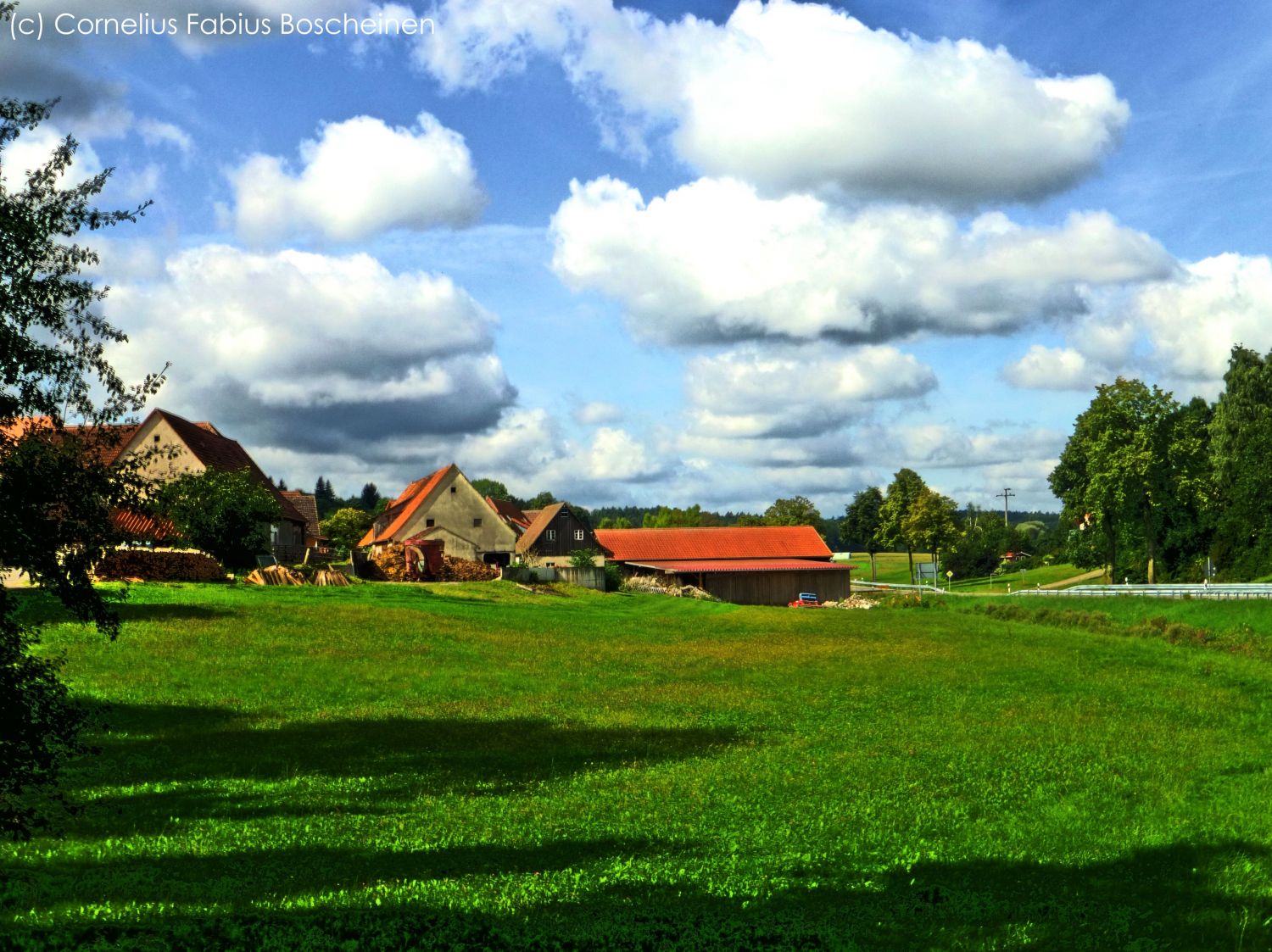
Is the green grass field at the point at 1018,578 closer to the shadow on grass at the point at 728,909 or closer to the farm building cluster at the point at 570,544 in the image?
the farm building cluster at the point at 570,544

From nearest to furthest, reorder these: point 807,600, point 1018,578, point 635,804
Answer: point 635,804, point 807,600, point 1018,578

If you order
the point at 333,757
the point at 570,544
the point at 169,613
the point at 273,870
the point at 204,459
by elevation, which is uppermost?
the point at 204,459

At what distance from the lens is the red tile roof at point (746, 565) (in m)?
99.6

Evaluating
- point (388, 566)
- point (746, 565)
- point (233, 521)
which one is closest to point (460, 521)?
point (388, 566)

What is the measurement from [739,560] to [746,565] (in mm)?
4447

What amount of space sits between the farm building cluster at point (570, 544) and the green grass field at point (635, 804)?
5198 centimetres

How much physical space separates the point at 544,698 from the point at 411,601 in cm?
2845

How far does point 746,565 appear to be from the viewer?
105750 millimetres

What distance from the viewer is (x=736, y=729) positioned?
23.2 metres

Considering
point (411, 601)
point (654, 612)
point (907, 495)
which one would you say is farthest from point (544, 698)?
point (907, 495)

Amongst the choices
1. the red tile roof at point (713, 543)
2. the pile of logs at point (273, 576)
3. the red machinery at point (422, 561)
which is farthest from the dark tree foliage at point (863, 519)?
the pile of logs at point (273, 576)

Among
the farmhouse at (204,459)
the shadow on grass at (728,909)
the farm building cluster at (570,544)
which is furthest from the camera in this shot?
the farm building cluster at (570,544)

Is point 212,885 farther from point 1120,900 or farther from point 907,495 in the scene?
point 907,495

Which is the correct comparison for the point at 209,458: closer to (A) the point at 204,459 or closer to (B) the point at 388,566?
(A) the point at 204,459
